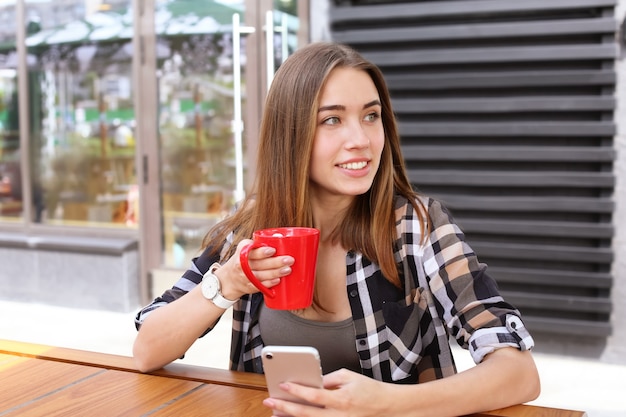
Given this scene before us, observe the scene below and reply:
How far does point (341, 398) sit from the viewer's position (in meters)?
1.13

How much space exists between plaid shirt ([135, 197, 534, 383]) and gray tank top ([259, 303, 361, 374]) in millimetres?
23

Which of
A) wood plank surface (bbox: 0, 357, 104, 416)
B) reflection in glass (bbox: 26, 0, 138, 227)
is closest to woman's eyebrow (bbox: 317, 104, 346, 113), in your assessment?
wood plank surface (bbox: 0, 357, 104, 416)

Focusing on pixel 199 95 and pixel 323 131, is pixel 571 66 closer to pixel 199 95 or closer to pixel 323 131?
pixel 199 95

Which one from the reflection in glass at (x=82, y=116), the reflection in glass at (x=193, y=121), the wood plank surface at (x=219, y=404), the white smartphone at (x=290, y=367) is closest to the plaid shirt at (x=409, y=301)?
the wood plank surface at (x=219, y=404)

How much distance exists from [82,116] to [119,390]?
4.60 m

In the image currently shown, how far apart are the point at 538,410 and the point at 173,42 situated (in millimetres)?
4314

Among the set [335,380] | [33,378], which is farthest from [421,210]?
[33,378]

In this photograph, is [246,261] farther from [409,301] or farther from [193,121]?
[193,121]

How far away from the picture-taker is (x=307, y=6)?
4.48 metres

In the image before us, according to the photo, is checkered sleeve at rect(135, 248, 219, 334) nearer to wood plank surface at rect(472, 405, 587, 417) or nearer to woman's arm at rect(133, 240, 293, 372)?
woman's arm at rect(133, 240, 293, 372)

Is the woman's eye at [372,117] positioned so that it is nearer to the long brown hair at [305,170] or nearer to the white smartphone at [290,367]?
the long brown hair at [305,170]

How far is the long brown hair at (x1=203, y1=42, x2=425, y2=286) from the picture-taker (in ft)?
5.35

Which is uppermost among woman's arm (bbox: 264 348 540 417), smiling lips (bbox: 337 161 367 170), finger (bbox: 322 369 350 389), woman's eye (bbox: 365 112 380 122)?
woman's eye (bbox: 365 112 380 122)

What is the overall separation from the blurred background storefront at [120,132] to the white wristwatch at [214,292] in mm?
3012
